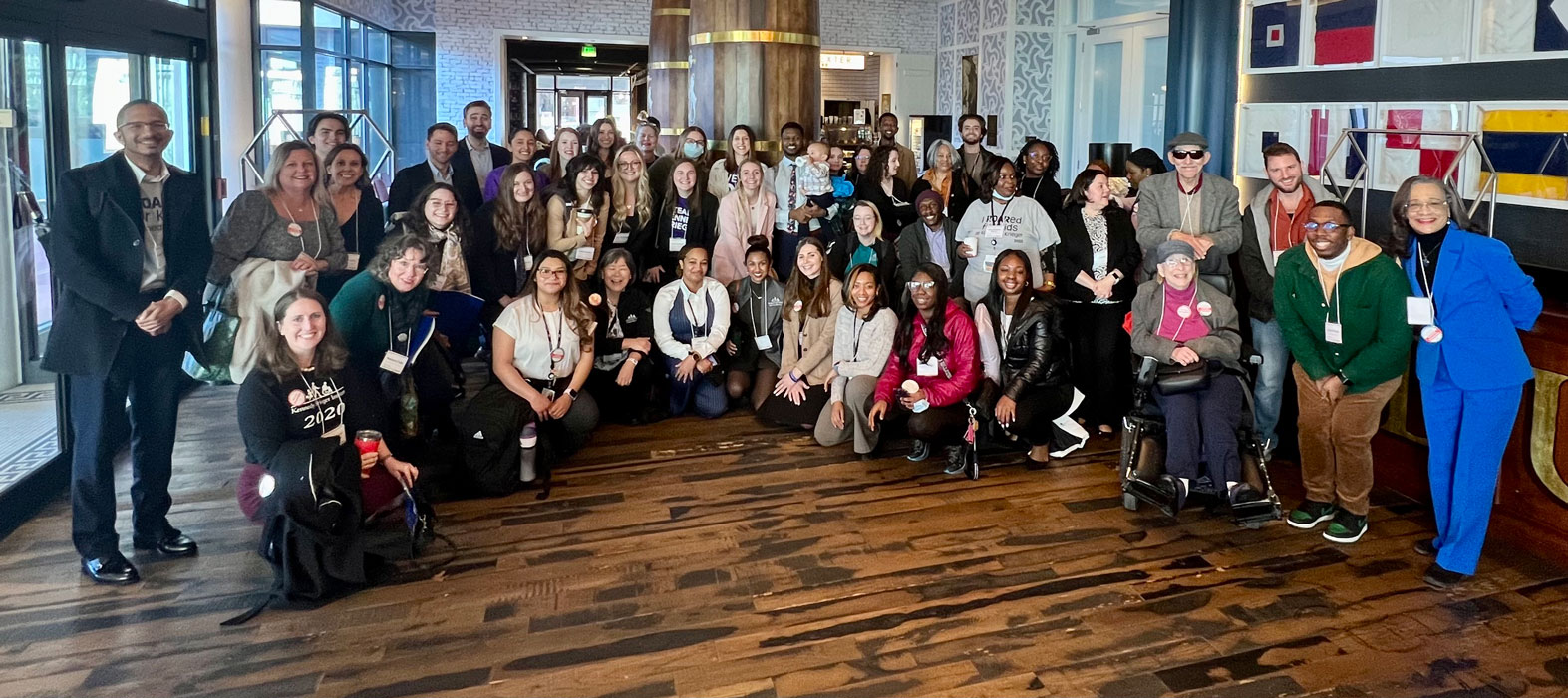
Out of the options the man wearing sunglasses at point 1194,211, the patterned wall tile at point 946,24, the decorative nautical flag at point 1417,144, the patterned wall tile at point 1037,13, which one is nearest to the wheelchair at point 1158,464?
the man wearing sunglasses at point 1194,211

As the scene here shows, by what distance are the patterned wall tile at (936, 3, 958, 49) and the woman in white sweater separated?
10513 mm

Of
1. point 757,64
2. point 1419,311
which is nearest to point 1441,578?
point 1419,311

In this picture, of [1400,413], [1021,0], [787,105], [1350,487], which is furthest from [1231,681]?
[1021,0]

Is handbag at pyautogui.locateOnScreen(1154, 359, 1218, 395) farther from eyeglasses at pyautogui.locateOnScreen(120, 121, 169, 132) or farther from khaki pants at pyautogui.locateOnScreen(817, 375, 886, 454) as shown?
eyeglasses at pyautogui.locateOnScreen(120, 121, 169, 132)

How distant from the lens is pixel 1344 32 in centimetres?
631

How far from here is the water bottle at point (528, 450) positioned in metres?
4.88

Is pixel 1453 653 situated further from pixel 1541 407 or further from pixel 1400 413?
pixel 1400 413

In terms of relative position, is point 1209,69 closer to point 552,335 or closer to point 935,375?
point 935,375

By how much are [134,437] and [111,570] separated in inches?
18.4

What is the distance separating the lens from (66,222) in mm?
3564

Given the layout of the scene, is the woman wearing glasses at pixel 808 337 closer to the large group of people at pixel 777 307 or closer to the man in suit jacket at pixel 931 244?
the large group of people at pixel 777 307

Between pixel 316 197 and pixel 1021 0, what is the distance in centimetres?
1012

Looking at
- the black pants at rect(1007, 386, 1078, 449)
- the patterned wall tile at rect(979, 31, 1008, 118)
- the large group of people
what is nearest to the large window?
the large group of people

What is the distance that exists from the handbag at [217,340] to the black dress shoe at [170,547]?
2.15 ft
